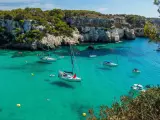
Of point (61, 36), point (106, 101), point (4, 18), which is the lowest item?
point (106, 101)

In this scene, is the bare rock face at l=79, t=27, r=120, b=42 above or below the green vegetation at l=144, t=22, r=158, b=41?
below

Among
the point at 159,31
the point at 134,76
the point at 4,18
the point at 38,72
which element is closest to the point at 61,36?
the point at 4,18

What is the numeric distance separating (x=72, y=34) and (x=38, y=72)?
116 feet

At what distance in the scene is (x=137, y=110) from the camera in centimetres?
1190

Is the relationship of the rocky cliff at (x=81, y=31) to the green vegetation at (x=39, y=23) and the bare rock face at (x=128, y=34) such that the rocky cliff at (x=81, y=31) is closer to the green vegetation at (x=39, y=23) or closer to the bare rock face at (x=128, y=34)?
the bare rock face at (x=128, y=34)

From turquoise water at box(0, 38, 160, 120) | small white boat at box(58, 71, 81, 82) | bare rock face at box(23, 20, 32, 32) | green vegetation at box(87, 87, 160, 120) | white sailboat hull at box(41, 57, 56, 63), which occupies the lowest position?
turquoise water at box(0, 38, 160, 120)

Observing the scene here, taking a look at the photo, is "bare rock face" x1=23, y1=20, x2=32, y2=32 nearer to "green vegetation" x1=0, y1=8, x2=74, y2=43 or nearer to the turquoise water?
"green vegetation" x1=0, y1=8, x2=74, y2=43

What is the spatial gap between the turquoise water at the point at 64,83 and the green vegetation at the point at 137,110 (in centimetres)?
1659

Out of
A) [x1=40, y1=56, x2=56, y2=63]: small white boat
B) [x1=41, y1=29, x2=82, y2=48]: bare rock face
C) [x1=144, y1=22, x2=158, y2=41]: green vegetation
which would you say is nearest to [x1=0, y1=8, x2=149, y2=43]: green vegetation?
[x1=41, y1=29, x2=82, y2=48]: bare rock face

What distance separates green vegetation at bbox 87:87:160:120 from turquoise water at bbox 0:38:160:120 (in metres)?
16.6

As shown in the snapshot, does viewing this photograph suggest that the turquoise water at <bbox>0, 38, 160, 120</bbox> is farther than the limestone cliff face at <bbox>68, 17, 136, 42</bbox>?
No

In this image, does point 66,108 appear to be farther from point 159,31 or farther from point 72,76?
point 159,31

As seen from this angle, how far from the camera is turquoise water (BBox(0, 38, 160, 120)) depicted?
103ft

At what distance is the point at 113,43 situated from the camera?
89312 mm
